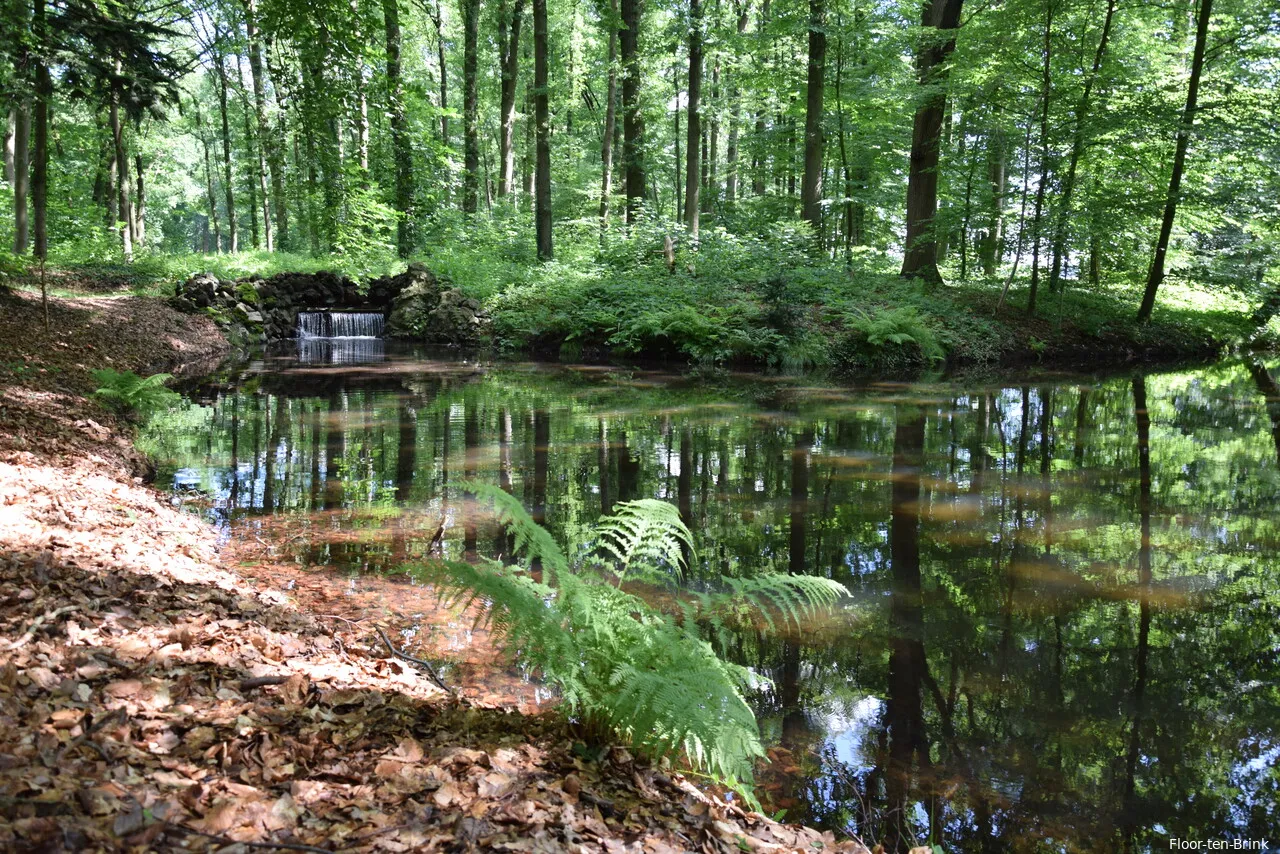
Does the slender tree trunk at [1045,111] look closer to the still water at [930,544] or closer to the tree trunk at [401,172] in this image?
the still water at [930,544]

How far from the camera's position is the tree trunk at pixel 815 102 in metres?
18.8

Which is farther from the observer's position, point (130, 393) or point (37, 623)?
point (130, 393)

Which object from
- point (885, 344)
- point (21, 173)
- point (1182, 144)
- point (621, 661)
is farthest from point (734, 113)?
point (621, 661)

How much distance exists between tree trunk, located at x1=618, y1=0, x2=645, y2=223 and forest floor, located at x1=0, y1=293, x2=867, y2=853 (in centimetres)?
1843

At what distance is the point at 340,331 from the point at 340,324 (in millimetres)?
188

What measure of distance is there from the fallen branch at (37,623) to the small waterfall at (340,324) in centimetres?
1943

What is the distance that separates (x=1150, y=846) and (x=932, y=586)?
2220mm

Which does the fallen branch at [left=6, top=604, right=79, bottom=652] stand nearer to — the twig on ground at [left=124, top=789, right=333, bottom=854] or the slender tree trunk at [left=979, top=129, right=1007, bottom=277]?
the twig on ground at [left=124, top=789, right=333, bottom=854]

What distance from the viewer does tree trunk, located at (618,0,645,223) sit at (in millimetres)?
20152

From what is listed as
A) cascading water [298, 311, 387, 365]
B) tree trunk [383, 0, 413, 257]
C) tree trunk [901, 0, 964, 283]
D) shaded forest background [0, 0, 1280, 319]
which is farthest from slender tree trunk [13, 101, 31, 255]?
tree trunk [901, 0, 964, 283]

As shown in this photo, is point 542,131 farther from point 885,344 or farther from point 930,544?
point 930,544

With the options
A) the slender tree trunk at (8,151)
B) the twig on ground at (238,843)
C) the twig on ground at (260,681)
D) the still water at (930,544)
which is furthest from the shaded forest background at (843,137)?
the twig on ground at (238,843)

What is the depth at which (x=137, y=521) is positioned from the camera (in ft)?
15.2

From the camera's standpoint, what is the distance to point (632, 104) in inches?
830
